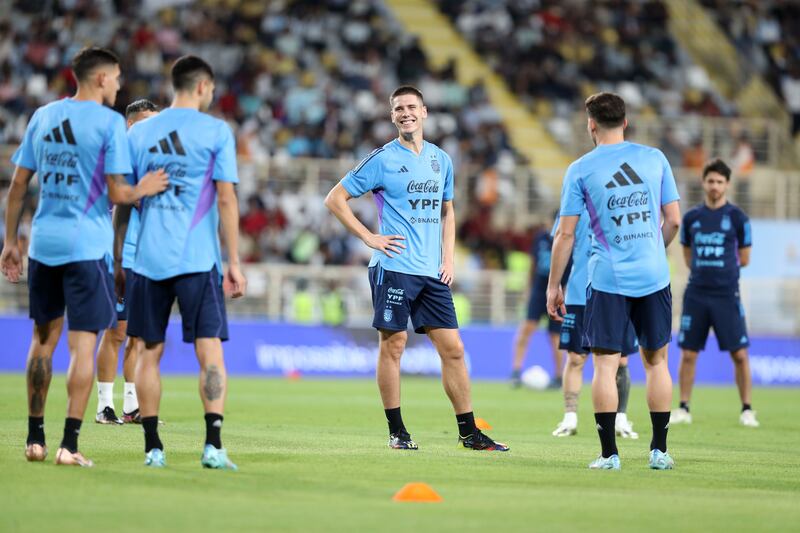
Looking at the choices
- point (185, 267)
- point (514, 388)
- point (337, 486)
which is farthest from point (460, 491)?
point (514, 388)

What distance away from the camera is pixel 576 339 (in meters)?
11.6

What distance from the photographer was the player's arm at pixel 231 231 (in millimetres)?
7883

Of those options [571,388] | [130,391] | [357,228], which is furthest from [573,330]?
[130,391]

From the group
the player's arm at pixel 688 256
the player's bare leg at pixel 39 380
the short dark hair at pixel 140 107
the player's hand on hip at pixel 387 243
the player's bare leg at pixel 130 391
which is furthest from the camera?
the player's arm at pixel 688 256

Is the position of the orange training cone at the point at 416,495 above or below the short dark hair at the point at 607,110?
below

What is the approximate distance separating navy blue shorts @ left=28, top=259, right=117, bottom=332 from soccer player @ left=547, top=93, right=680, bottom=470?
9.50ft

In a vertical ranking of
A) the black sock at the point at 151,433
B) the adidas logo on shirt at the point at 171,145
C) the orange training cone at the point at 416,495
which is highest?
the adidas logo on shirt at the point at 171,145

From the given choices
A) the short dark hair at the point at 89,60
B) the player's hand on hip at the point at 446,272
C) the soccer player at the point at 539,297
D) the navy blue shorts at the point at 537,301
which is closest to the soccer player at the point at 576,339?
the player's hand on hip at the point at 446,272

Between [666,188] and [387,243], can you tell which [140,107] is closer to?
[387,243]

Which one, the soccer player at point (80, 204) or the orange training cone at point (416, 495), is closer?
the orange training cone at point (416, 495)

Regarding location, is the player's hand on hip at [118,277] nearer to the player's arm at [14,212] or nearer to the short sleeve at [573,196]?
the player's arm at [14,212]

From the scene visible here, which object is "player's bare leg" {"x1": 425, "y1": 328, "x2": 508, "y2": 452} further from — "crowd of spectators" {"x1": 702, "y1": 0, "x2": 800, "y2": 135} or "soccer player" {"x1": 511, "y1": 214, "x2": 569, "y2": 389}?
"crowd of spectators" {"x1": 702, "y1": 0, "x2": 800, "y2": 135}

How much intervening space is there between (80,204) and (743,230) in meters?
8.12

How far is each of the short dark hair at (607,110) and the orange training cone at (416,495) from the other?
3.12m
